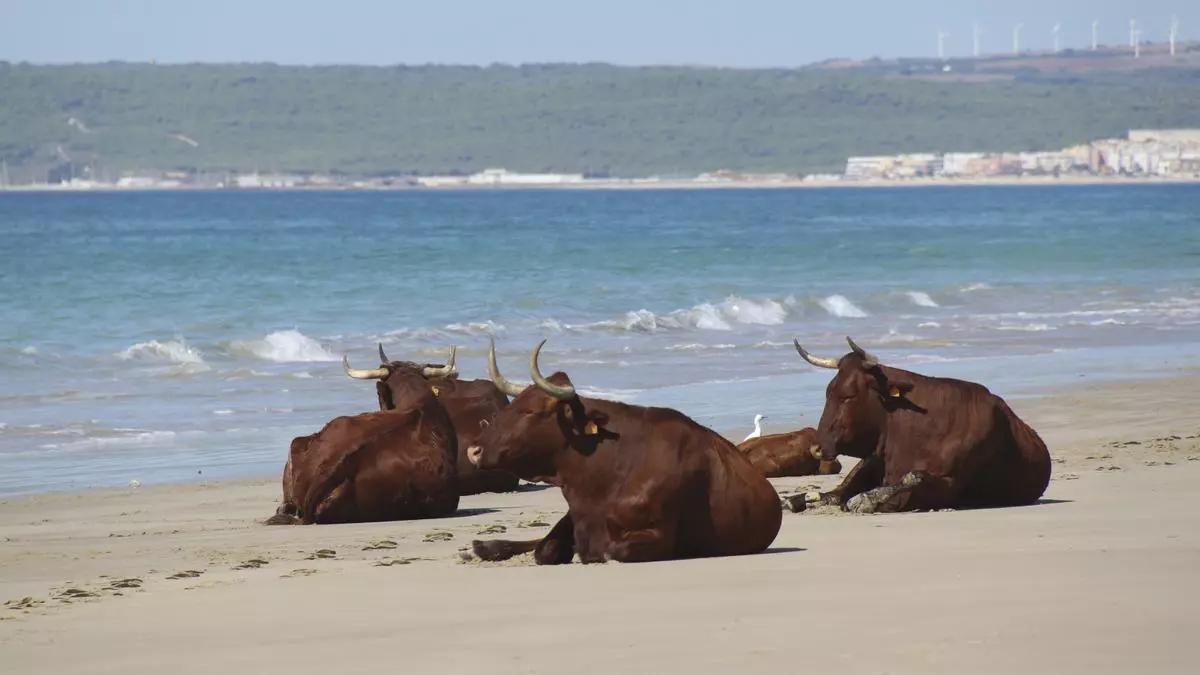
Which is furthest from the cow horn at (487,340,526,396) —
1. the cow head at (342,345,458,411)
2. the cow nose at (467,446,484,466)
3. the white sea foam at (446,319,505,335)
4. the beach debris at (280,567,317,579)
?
the white sea foam at (446,319,505,335)

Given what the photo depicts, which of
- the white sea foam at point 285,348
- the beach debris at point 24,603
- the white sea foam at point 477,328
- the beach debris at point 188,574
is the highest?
the beach debris at point 24,603

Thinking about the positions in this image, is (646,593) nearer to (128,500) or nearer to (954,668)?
(954,668)

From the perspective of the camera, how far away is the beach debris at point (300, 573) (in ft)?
32.9

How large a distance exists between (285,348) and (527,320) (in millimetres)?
6763

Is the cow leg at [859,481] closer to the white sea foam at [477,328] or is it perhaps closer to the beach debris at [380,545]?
the beach debris at [380,545]

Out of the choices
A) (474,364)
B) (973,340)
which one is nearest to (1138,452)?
(474,364)

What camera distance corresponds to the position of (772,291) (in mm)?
44375

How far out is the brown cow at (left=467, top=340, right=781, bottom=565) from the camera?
9.98m

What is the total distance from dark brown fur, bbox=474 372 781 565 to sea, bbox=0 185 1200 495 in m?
6.54

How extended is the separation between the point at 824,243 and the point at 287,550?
6299 centimetres

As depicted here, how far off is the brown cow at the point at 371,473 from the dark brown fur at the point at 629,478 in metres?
3.13

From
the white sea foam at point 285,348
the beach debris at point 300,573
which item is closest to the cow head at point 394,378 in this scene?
the beach debris at point 300,573

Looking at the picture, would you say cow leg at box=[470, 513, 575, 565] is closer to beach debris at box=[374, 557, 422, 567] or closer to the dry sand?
the dry sand

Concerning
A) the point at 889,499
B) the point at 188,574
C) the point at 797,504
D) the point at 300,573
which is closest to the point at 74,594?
the point at 188,574
